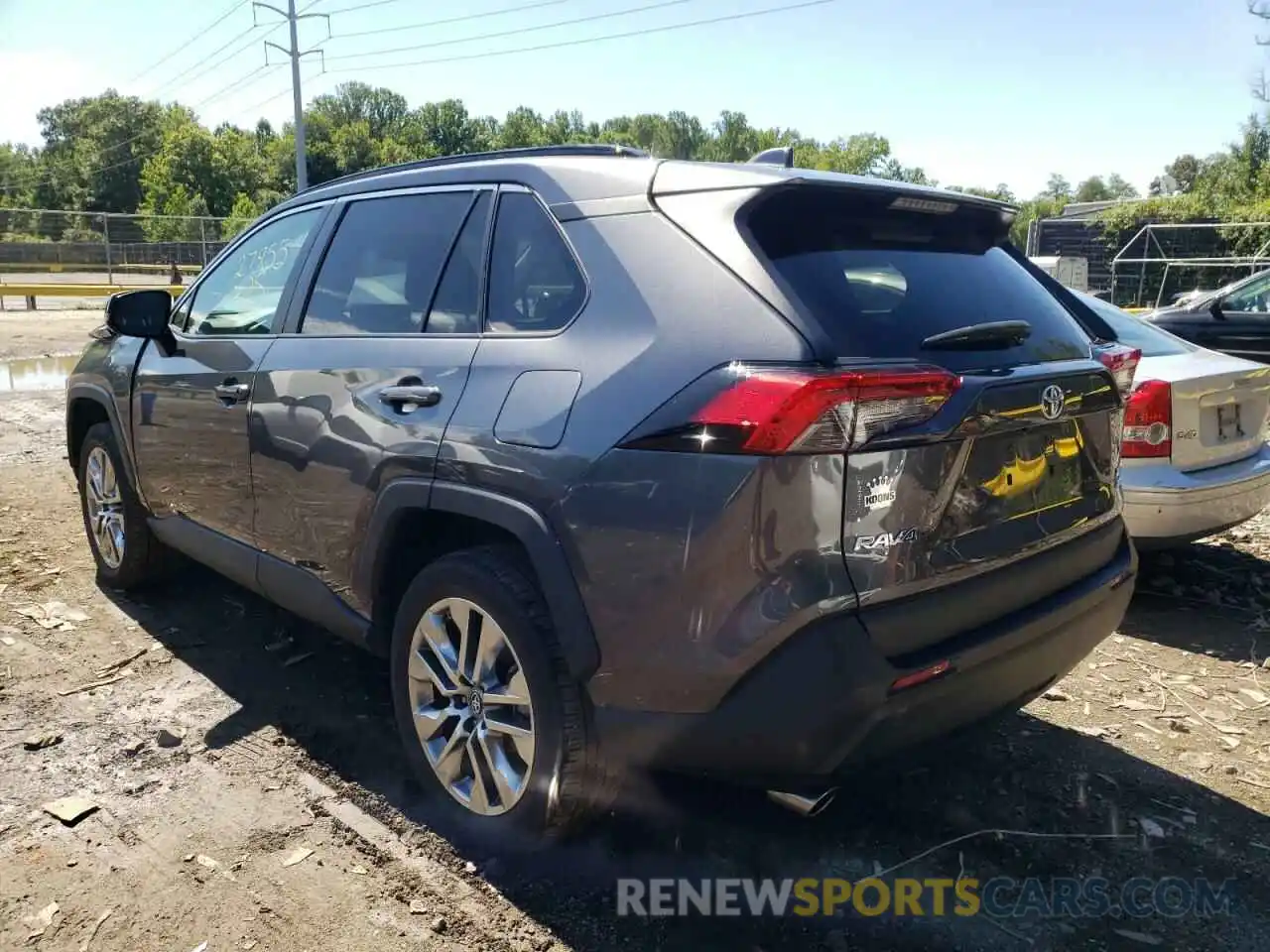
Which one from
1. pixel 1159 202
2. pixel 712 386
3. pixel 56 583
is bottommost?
pixel 56 583

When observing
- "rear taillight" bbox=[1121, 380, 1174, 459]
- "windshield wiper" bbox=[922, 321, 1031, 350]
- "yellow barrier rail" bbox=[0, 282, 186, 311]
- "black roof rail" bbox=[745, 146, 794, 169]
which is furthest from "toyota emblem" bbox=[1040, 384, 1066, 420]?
"yellow barrier rail" bbox=[0, 282, 186, 311]

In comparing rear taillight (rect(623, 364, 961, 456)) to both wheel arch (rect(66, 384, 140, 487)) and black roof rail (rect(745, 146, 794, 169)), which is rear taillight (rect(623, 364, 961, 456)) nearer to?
black roof rail (rect(745, 146, 794, 169))

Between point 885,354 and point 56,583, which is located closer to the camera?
point 885,354

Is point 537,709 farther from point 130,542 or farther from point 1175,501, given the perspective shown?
point 1175,501

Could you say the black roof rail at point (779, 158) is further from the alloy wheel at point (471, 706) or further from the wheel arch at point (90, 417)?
the wheel arch at point (90, 417)

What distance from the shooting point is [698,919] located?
2.50m

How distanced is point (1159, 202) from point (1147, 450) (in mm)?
34335

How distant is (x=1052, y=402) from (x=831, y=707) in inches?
39.4

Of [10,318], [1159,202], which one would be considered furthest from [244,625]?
[1159,202]

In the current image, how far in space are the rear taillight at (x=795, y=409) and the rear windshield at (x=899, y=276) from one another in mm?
123

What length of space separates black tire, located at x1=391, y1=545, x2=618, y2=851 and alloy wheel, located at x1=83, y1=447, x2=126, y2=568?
2.73 m

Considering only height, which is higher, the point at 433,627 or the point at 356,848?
the point at 433,627

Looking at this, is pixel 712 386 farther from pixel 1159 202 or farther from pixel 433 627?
pixel 1159 202

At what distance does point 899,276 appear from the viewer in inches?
97.5
